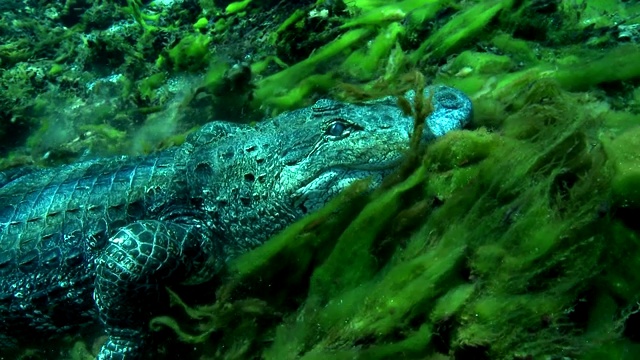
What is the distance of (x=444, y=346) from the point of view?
233cm

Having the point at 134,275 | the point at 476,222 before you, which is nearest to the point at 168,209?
the point at 134,275

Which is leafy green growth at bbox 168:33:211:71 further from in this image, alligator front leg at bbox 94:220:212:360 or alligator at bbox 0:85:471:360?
alligator front leg at bbox 94:220:212:360

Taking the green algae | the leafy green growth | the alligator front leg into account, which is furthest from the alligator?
the leafy green growth

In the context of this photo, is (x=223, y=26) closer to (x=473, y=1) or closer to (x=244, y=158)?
(x=473, y=1)

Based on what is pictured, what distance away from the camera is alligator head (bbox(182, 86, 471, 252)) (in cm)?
331

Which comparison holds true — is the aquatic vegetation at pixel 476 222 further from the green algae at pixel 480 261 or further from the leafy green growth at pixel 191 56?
the leafy green growth at pixel 191 56

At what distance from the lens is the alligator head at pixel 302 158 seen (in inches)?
130

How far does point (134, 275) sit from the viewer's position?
3.25 meters

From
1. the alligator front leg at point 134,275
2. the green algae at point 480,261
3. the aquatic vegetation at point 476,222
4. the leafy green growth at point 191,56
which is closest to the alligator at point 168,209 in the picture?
the alligator front leg at point 134,275

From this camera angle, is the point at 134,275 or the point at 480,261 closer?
the point at 480,261

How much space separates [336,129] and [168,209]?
→ 1.52m

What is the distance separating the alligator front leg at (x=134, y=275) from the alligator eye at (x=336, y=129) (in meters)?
1.34

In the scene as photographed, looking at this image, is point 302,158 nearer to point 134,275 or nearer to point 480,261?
point 134,275

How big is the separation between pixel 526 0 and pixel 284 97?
8.63 feet
